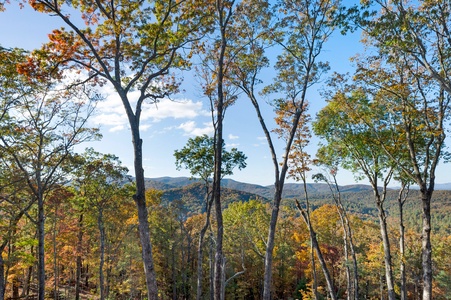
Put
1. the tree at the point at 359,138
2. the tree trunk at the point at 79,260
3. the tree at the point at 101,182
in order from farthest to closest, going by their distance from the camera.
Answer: the tree trunk at the point at 79,260
the tree at the point at 101,182
the tree at the point at 359,138

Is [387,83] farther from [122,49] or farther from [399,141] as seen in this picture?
[122,49]

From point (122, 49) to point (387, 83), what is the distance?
9.02 metres

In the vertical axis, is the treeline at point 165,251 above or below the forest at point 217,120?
below

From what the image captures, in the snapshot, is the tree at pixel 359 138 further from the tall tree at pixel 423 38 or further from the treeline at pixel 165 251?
the treeline at pixel 165 251

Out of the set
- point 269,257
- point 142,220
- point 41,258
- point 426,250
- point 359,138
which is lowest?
point 41,258

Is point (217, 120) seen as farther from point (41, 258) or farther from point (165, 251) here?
point (165, 251)

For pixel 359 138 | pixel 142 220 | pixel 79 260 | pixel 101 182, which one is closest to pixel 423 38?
pixel 359 138

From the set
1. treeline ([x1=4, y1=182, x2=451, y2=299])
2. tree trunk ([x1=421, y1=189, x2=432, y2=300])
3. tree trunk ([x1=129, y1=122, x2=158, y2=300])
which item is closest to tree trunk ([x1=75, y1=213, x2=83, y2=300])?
treeline ([x1=4, y1=182, x2=451, y2=299])

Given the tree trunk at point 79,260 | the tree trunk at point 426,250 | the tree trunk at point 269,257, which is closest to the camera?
the tree trunk at point 426,250

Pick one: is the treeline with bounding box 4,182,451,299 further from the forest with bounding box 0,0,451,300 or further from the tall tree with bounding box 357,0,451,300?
the tall tree with bounding box 357,0,451,300

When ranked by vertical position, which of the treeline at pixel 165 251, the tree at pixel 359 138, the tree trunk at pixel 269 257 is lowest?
the treeline at pixel 165 251

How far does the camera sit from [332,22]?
893 centimetres

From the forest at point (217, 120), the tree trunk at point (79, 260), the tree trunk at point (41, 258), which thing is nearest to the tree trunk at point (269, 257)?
the forest at point (217, 120)

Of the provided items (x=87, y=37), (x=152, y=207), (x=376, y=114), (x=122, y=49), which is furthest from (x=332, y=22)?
(x=152, y=207)
